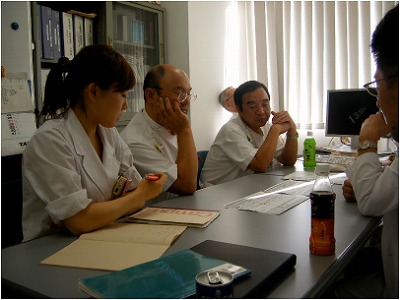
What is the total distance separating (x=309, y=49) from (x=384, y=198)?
2.77 m

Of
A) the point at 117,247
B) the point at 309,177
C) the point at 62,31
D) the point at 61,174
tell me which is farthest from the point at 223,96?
the point at 117,247

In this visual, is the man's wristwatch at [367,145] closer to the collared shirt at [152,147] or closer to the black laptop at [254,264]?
the black laptop at [254,264]

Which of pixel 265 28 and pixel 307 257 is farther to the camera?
pixel 265 28

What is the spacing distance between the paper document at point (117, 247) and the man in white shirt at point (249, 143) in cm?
117

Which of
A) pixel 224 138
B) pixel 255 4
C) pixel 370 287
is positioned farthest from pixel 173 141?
pixel 255 4

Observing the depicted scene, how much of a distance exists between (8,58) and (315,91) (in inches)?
104

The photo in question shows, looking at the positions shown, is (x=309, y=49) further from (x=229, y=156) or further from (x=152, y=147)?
(x=152, y=147)

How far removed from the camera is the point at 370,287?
121 centimetres

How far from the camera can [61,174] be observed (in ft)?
3.66

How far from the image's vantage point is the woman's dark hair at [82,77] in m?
1.26

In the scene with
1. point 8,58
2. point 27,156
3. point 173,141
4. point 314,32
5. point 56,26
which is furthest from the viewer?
point 314,32

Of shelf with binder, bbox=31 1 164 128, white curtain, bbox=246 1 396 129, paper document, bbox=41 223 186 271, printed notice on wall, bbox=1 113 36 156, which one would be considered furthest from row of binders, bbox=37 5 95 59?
white curtain, bbox=246 1 396 129

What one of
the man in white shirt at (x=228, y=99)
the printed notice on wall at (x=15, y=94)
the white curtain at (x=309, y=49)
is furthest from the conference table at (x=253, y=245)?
the white curtain at (x=309, y=49)

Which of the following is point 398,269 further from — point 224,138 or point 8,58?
point 8,58
